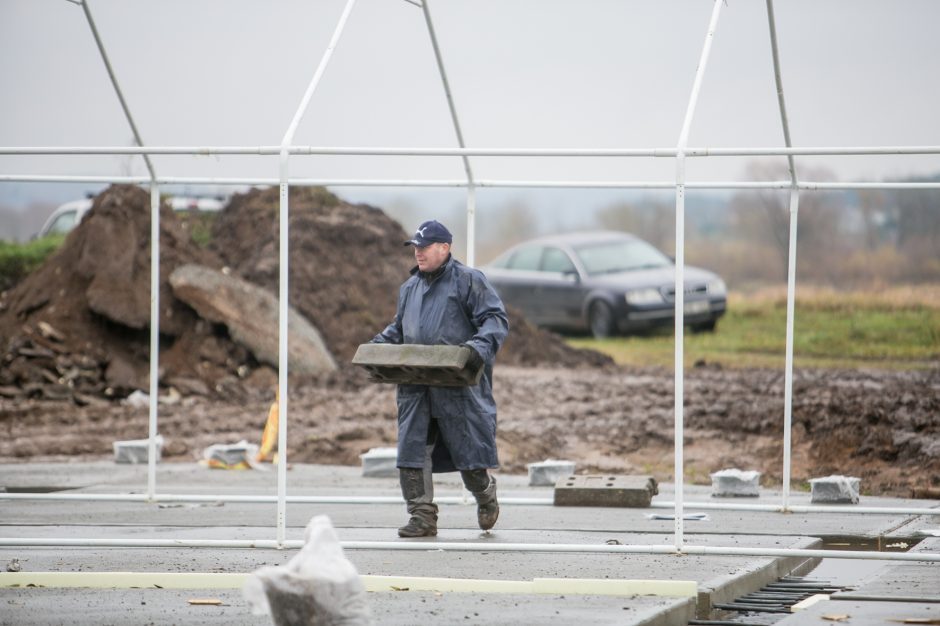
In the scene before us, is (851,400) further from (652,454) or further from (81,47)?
(81,47)

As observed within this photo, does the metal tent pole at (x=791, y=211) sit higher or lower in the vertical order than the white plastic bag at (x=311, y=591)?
higher

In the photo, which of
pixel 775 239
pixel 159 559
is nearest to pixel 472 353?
pixel 159 559

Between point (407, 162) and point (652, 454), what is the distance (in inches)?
212

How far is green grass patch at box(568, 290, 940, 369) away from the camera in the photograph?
18500 millimetres

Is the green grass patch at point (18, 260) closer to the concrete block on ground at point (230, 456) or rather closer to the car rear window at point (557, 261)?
the car rear window at point (557, 261)

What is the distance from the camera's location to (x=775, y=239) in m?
20.0

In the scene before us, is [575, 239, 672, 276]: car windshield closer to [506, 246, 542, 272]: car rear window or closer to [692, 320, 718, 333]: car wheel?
[506, 246, 542, 272]: car rear window

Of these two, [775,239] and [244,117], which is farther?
[775,239]

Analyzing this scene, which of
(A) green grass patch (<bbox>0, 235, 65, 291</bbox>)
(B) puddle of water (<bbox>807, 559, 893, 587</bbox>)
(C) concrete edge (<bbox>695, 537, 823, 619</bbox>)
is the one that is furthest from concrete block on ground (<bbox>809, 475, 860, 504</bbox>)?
(A) green grass patch (<bbox>0, 235, 65, 291</bbox>)

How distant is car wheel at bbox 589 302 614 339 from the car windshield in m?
0.54

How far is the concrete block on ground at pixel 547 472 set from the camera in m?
12.9

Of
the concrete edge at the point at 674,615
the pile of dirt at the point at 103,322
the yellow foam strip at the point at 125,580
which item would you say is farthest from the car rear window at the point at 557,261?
the concrete edge at the point at 674,615

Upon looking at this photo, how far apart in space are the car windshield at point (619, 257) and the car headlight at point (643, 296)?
1.34 feet

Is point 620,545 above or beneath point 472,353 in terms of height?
beneath
